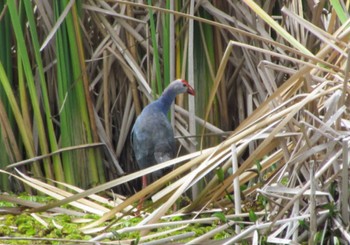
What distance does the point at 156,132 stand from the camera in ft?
15.3

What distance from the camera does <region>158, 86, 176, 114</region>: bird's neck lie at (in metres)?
4.57

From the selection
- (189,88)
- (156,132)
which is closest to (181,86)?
(189,88)

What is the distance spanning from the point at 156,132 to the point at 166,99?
0.55 feet

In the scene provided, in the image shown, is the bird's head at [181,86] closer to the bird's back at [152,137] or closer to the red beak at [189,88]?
the red beak at [189,88]

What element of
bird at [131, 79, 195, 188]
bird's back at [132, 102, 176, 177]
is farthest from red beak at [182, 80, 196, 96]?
bird's back at [132, 102, 176, 177]

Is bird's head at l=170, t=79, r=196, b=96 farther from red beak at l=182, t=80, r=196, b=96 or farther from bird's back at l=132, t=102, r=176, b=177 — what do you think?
bird's back at l=132, t=102, r=176, b=177

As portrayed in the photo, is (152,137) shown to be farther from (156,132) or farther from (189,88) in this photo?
(189,88)

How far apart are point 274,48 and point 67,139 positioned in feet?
3.56

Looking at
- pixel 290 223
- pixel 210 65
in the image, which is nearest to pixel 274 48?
pixel 210 65

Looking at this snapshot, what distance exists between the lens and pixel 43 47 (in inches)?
177

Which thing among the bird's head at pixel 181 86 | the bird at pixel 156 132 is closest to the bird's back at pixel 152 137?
the bird at pixel 156 132

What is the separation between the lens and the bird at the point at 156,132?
15.1ft

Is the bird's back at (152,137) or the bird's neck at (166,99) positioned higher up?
the bird's neck at (166,99)

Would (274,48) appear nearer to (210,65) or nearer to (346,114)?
(210,65)
